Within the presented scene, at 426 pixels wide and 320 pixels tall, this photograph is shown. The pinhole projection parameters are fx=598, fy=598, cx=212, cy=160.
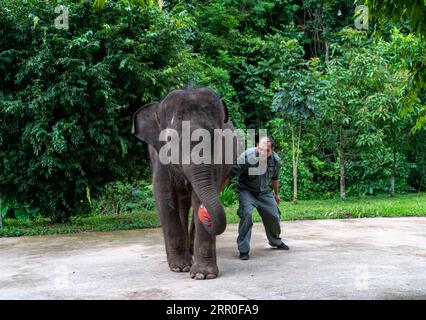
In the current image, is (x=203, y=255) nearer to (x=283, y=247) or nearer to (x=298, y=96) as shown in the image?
(x=283, y=247)

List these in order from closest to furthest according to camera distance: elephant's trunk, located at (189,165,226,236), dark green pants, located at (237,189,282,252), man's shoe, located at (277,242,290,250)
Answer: elephant's trunk, located at (189,165,226,236) → dark green pants, located at (237,189,282,252) → man's shoe, located at (277,242,290,250)

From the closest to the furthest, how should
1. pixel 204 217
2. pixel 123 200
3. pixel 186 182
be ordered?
pixel 204 217 → pixel 186 182 → pixel 123 200

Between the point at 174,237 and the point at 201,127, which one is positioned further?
the point at 174,237

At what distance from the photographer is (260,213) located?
8727 mm

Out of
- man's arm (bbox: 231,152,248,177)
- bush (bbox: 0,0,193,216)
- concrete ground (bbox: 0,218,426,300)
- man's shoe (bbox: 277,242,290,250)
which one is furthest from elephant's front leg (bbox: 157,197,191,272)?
bush (bbox: 0,0,193,216)

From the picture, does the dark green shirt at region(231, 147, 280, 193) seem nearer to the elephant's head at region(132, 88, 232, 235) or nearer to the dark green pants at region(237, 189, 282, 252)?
the dark green pants at region(237, 189, 282, 252)

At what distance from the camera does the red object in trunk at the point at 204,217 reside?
659cm

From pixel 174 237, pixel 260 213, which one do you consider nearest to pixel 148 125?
pixel 174 237

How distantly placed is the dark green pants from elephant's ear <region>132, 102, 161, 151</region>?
5.54 feet

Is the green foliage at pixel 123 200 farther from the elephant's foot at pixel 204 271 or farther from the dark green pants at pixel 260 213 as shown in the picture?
the elephant's foot at pixel 204 271

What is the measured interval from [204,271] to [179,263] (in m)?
0.61

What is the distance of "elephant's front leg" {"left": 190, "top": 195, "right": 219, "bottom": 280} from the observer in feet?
22.3

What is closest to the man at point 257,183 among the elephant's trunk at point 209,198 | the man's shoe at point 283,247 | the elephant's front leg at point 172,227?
the man's shoe at point 283,247

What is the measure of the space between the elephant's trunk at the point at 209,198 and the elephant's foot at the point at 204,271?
0.41m
